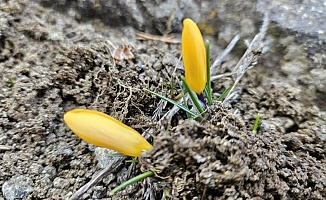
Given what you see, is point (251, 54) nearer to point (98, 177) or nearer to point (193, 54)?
point (193, 54)

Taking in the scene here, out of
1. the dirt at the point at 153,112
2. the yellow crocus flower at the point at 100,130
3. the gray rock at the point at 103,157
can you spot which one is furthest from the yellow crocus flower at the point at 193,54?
the gray rock at the point at 103,157

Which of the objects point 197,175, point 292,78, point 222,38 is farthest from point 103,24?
point 197,175

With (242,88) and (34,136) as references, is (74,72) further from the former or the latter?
(242,88)

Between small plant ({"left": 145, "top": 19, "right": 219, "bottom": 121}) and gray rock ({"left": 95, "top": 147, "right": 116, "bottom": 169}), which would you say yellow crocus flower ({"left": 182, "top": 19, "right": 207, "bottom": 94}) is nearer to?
small plant ({"left": 145, "top": 19, "right": 219, "bottom": 121})

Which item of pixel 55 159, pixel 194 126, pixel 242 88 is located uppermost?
pixel 194 126

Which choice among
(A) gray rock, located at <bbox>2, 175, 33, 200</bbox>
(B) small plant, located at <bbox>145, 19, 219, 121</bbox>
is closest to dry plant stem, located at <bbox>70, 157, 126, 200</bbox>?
(A) gray rock, located at <bbox>2, 175, 33, 200</bbox>

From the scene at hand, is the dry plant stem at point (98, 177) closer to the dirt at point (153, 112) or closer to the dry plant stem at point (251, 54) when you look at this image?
the dirt at point (153, 112)
